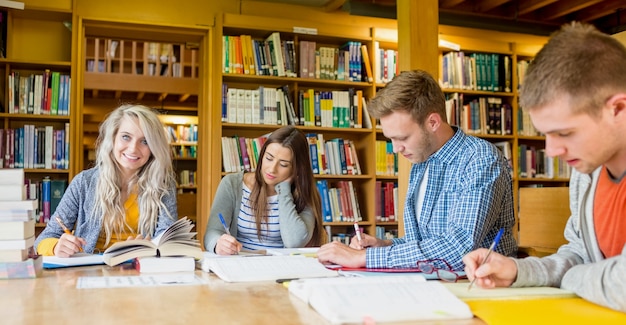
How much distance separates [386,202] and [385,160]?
34 cm

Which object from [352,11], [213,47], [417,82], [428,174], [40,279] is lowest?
[40,279]

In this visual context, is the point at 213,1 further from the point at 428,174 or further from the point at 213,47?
the point at 428,174

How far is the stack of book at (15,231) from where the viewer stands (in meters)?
1.68

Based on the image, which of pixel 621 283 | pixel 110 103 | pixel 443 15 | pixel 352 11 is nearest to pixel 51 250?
pixel 621 283

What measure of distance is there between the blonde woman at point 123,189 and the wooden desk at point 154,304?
2.74ft

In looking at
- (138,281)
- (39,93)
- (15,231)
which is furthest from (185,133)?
(138,281)

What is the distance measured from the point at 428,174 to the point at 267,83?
9.88ft

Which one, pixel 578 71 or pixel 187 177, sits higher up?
pixel 578 71

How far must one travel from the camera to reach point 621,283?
1.15m

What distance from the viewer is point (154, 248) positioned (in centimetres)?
195

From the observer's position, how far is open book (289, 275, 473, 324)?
42.4 inches

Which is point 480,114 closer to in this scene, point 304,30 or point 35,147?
point 304,30

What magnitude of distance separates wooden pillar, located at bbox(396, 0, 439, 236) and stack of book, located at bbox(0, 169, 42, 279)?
9.05 feet

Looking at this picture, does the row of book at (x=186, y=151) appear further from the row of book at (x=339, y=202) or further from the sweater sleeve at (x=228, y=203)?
the sweater sleeve at (x=228, y=203)
